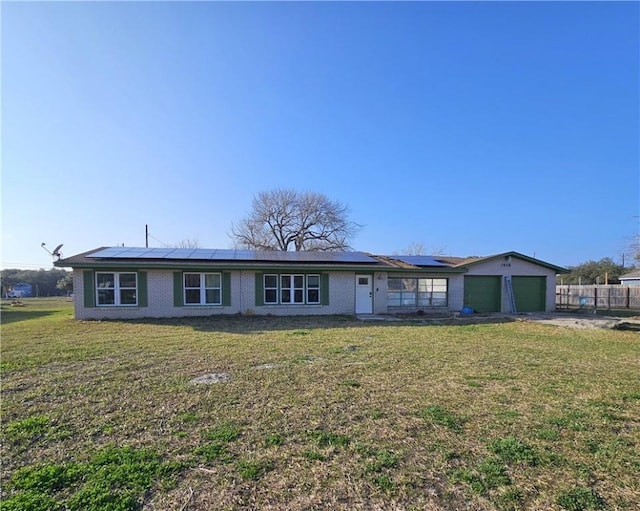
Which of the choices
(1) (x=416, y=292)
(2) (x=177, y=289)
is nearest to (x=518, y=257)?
(1) (x=416, y=292)

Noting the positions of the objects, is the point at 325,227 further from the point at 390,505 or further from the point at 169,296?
the point at 390,505

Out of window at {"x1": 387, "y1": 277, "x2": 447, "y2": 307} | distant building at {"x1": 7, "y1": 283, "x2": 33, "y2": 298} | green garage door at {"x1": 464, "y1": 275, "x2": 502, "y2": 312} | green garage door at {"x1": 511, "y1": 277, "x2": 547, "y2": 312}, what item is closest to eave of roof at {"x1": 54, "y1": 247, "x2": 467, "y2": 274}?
window at {"x1": 387, "y1": 277, "x2": 447, "y2": 307}

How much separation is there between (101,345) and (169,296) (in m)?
6.11

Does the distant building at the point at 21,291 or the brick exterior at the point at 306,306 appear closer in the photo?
the brick exterior at the point at 306,306

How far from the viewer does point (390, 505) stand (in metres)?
2.70

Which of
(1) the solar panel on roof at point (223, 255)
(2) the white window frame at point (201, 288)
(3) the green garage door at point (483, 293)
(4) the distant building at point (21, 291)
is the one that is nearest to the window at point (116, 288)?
(1) the solar panel on roof at point (223, 255)

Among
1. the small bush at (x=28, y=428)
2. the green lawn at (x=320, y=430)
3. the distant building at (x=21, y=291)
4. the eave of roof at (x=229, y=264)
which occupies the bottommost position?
the distant building at (x=21, y=291)

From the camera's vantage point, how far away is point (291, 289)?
53.7 feet

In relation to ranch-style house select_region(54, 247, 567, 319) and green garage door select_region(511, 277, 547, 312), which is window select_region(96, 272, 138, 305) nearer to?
ranch-style house select_region(54, 247, 567, 319)

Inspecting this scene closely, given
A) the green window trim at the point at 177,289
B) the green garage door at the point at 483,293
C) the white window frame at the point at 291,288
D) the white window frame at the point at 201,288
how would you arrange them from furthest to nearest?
1. the green garage door at the point at 483,293
2. the white window frame at the point at 291,288
3. the white window frame at the point at 201,288
4. the green window trim at the point at 177,289

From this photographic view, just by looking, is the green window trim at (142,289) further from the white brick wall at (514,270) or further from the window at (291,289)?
the white brick wall at (514,270)

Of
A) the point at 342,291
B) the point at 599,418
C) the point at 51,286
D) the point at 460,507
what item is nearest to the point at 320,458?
the point at 460,507

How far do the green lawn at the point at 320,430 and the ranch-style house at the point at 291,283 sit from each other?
6.73 m

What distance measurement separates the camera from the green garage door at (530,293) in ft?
62.5
